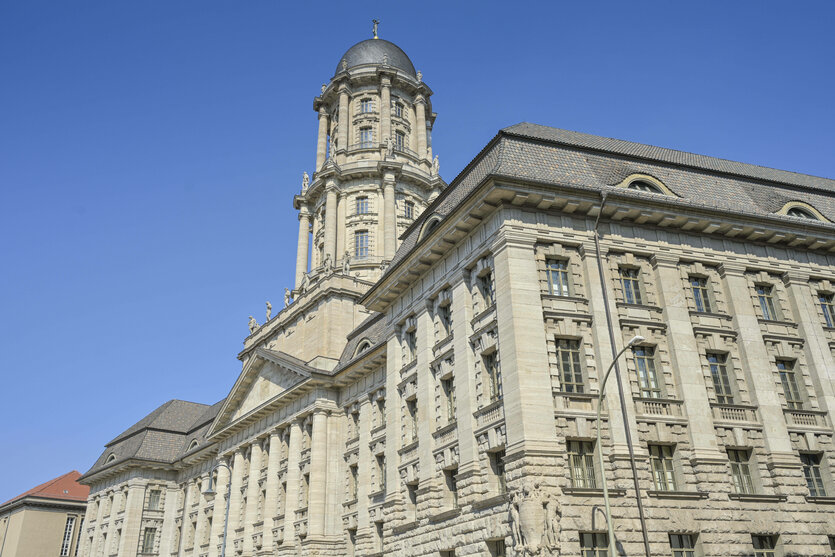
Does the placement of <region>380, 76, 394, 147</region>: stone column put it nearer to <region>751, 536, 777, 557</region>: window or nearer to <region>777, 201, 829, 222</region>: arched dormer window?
<region>777, 201, 829, 222</region>: arched dormer window

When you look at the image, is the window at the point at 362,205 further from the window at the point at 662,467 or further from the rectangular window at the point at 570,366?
the window at the point at 662,467

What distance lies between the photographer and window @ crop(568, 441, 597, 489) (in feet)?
81.3

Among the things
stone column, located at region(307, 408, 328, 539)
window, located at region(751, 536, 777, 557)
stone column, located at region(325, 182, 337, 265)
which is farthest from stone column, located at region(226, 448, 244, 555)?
window, located at region(751, 536, 777, 557)

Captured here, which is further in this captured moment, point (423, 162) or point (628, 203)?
point (423, 162)

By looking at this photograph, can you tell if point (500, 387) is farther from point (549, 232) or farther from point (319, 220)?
point (319, 220)

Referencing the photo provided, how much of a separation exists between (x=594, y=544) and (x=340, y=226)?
44.4 metres

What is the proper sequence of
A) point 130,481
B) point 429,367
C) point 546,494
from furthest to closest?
point 130,481 < point 429,367 < point 546,494

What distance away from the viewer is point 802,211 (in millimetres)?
33500

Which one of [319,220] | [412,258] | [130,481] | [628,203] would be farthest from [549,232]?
[130,481]

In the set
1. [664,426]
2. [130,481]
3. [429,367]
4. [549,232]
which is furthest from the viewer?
[130,481]

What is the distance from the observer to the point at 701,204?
30.3 metres

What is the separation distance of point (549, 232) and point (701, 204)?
6913 mm

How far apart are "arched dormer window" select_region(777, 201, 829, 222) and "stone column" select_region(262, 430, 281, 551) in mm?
34815

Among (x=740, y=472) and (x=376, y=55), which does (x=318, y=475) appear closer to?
(x=740, y=472)
